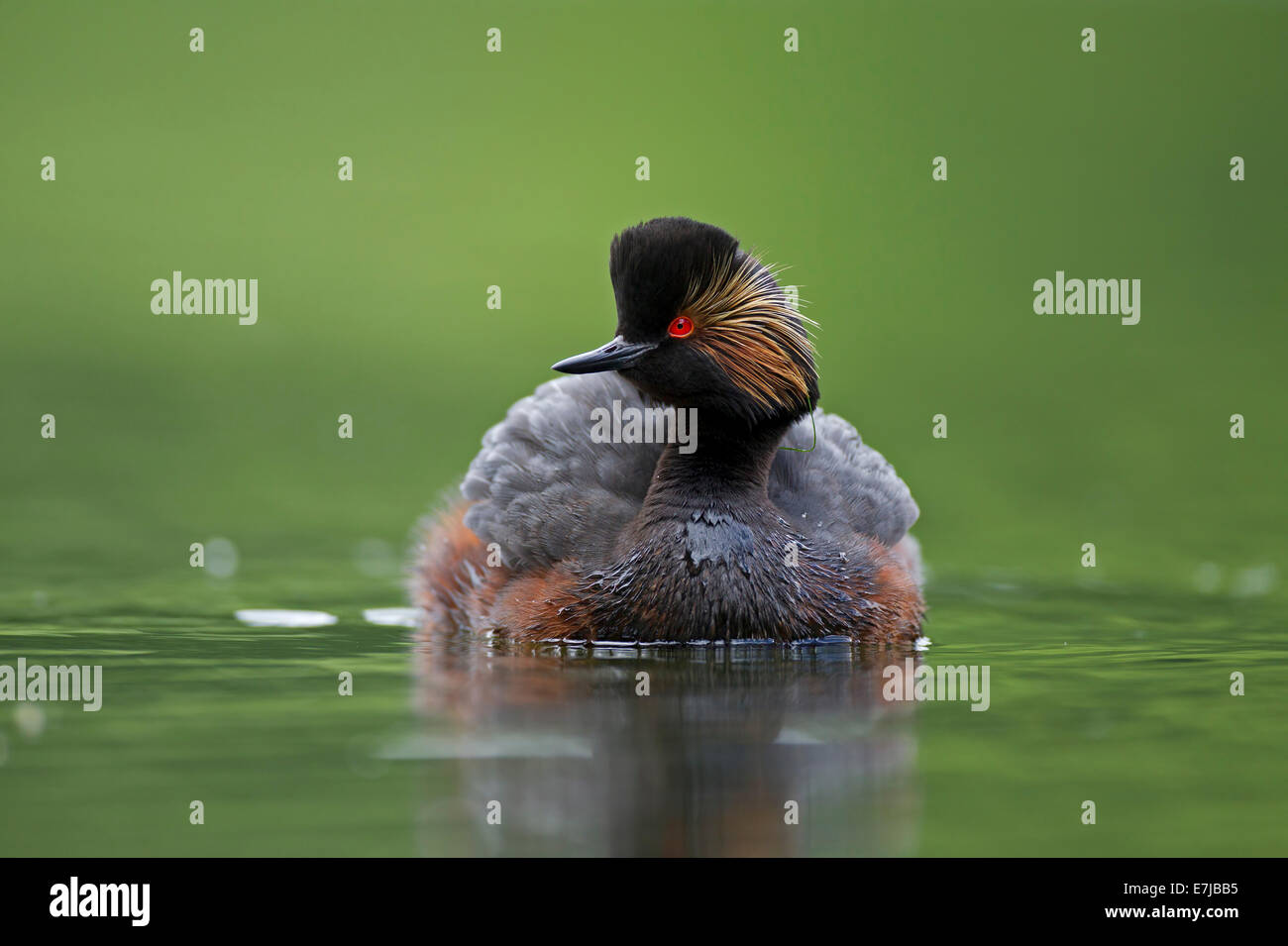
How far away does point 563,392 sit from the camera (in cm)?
1078

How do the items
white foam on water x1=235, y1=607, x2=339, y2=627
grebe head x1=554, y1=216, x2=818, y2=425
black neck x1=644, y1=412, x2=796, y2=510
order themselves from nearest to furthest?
grebe head x1=554, y1=216, x2=818, y2=425 → black neck x1=644, y1=412, x2=796, y2=510 → white foam on water x1=235, y1=607, x2=339, y2=627

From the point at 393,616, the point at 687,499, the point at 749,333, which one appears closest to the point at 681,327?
the point at 749,333

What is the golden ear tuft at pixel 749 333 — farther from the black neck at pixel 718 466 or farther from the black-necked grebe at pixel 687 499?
the black neck at pixel 718 466

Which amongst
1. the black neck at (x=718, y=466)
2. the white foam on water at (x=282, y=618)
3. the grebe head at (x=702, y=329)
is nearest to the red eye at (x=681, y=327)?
the grebe head at (x=702, y=329)

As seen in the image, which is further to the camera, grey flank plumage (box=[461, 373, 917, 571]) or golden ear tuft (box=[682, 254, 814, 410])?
grey flank plumage (box=[461, 373, 917, 571])

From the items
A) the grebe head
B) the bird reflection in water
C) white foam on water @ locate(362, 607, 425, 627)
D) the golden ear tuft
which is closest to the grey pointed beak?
the grebe head

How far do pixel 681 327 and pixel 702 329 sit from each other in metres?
0.12

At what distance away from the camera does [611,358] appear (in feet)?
30.4

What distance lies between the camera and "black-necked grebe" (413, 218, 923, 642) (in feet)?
30.5

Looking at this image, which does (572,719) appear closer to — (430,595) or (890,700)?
(890,700)

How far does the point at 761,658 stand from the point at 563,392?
8.35 ft

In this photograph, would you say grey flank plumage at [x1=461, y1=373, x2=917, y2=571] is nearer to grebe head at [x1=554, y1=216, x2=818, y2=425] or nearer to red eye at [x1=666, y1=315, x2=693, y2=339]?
grebe head at [x1=554, y1=216, x2=818, y2=425]

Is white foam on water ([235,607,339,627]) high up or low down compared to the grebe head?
down

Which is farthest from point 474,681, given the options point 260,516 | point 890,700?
point 260,516
